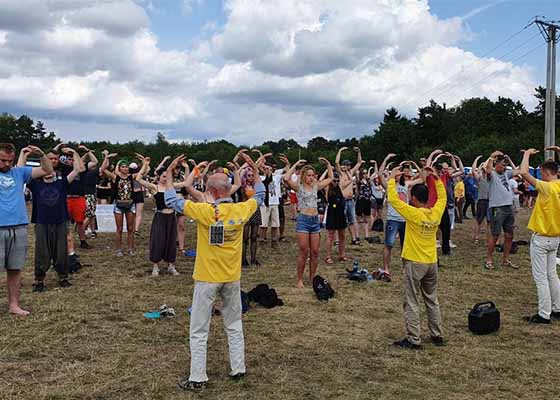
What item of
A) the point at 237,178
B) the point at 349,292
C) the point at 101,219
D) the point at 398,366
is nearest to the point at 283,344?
the point at 398,366

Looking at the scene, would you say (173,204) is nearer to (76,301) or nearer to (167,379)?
(167,379)

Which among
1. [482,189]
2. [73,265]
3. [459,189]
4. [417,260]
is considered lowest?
[73,265]

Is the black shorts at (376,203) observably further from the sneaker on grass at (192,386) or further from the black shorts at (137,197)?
the sneaker on grass at (192,386)

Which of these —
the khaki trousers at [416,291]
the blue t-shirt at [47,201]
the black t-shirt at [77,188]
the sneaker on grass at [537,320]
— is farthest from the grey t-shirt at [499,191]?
the black t-shirt at [77,188]

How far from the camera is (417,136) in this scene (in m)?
61.4

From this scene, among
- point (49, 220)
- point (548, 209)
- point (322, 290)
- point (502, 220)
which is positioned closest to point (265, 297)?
point (322, 290)

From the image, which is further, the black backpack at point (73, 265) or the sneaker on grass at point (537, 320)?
the black backpack at point (73, 265)

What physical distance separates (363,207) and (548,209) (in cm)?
664

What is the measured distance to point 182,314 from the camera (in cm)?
674

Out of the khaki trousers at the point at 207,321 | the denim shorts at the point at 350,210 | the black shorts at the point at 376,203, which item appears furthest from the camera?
the black shorts at the point at 376,203

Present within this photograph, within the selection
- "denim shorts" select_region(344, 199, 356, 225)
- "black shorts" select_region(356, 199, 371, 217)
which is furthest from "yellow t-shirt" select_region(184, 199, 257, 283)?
"black shorts" select_region(356, 199, 371, 217)

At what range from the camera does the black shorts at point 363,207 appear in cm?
1302

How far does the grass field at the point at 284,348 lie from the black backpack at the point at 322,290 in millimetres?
164

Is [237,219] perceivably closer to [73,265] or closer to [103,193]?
[73,265]
